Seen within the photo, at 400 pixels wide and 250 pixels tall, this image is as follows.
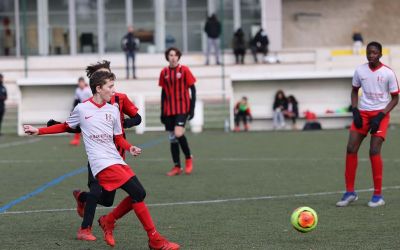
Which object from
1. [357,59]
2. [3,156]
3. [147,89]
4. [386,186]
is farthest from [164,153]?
[357,59]

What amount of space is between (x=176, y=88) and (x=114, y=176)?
21.4ft

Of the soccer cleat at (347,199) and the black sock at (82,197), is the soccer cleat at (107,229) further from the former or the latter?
the soccer cleat at (347,199)

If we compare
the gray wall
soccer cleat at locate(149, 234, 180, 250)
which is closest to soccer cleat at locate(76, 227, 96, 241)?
soccer cleat at locate(149, 234, 180, 250)

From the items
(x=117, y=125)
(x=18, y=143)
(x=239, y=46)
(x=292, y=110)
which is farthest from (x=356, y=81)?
(x=239, y=46)

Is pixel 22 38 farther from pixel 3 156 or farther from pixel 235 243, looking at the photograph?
pixel 235 243

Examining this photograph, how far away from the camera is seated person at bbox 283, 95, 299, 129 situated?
94.8 ft

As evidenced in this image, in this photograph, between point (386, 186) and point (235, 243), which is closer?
point (235, 243)

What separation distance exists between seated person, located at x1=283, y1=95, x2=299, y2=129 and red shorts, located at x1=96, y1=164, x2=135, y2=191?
20.7 meters

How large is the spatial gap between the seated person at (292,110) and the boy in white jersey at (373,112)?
17.6 metres

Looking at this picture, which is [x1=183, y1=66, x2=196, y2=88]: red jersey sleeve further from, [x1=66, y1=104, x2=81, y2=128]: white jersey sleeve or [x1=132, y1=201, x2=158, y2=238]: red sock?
[x1=132, y1=201, x2=158, y2=238]: red sock

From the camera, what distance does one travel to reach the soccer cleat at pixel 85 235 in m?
8.88

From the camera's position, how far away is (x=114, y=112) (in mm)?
8523

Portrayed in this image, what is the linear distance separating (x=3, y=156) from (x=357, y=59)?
57.4ft

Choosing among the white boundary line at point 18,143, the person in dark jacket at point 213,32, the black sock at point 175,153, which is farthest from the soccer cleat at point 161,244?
the person in dark jacket at point 213,32
